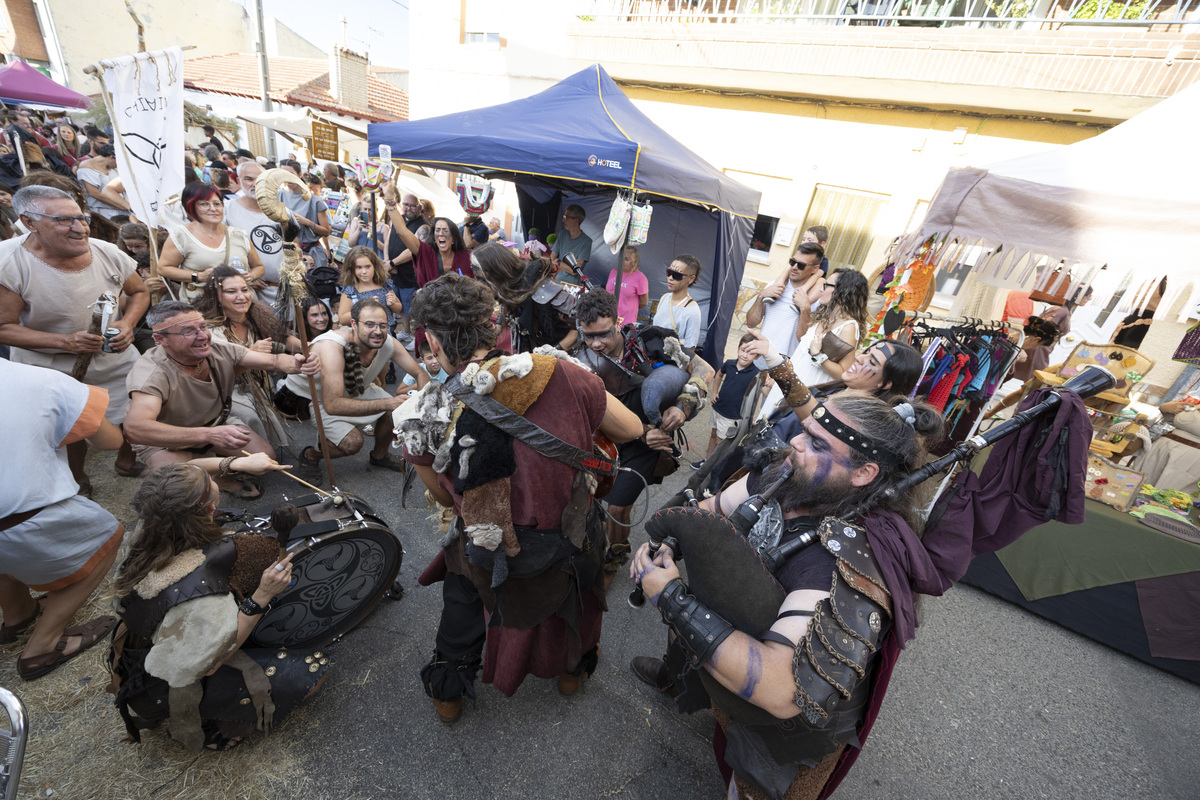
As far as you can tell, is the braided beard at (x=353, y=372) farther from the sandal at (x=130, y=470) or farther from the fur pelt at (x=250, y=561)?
the fur pelt at (x=250, y=561)

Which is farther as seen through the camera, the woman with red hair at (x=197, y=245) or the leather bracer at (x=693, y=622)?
the woman with red hair at (x=197, y=245)

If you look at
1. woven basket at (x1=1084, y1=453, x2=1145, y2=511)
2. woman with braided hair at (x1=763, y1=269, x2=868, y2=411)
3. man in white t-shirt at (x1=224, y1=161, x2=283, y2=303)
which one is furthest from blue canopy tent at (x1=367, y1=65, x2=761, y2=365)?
woven basket at (x1=1084, y1=453, x2=1145, y2=511)

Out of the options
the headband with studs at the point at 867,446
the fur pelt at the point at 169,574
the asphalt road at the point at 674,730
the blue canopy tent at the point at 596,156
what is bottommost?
the asphalt road at the point at 674,730

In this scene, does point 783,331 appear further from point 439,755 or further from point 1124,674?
point 439,755

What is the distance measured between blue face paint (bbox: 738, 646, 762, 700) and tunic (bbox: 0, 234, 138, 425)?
11.9 ft

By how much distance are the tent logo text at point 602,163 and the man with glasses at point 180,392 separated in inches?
135

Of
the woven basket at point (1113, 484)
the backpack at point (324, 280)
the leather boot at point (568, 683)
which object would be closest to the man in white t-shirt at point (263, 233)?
the backpack at point (324, 280)

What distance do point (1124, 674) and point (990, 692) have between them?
1.10m

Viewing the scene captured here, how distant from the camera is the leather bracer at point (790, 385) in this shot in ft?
8.36

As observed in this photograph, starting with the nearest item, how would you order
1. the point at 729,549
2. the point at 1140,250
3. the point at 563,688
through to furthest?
the point at 729,549
the point at 563,688
the point at 1140,250

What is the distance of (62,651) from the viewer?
242 cm

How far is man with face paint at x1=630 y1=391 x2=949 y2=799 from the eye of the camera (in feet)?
4.36

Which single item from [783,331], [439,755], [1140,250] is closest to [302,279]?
[439,755]

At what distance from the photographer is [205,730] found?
2053mm
